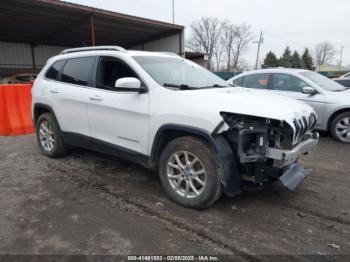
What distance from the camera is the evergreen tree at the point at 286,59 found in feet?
204

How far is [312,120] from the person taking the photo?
12.5ft

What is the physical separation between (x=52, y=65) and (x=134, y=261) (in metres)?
4.17

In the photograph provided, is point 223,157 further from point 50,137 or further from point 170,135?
point 50,137

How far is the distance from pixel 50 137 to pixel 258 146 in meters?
3.99

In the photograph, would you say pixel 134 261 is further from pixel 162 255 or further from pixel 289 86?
pixel 289 86

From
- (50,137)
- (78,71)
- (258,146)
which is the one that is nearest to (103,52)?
(78,71)

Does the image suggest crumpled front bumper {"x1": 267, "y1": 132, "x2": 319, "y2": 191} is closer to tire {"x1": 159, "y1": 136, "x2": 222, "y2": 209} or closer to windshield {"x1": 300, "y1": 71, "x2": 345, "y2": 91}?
tire {"x1": 159, "y1": 136, "x2": 222, "y2": 209}

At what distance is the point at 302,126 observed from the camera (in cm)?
338

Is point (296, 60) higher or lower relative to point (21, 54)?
higher

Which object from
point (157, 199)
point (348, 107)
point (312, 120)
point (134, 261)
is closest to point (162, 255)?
point (134, 261)

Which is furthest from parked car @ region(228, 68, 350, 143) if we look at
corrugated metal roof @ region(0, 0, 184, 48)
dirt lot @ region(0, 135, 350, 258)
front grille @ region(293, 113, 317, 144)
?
corrugated metal roof @ region(0, 0, 184, 48)

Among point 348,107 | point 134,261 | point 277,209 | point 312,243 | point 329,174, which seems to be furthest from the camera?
point 348,107

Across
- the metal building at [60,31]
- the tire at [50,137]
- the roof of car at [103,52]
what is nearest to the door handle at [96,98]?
the roof of car at [103,52]

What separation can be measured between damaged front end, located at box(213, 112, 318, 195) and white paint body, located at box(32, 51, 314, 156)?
0.35ft
